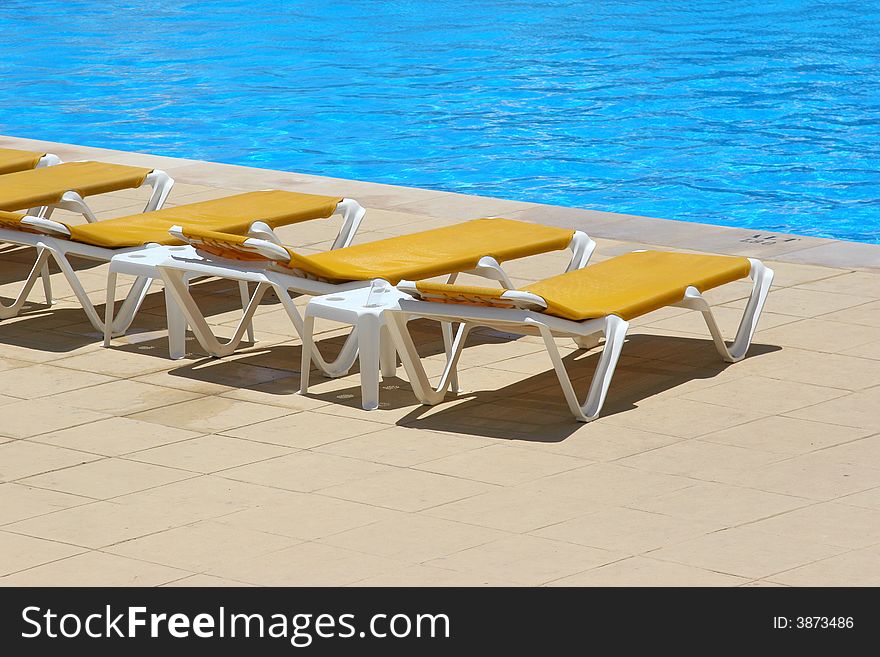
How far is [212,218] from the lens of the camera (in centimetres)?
792

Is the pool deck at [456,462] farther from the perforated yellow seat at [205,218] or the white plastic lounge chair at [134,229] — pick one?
the perforated yellow seat at [205,218]

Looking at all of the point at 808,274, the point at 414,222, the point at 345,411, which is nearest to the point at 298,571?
the point at 345,411

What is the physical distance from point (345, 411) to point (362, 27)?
1537cm

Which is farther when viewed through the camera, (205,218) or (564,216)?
(564,216)

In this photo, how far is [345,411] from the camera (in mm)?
6414

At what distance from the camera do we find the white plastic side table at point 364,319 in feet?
21.1

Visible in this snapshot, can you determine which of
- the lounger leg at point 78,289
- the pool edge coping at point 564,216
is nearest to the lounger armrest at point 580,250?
the pool edge coping at point 564,216

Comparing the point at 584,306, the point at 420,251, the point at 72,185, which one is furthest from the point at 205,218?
the point at 584,306

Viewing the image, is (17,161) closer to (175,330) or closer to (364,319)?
(175,330)

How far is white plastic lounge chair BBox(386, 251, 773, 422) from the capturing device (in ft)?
20.0

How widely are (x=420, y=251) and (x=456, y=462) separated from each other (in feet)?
5.76

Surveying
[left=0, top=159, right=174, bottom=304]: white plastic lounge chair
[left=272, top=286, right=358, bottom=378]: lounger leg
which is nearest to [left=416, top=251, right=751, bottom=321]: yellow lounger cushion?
[left=272, top=286, right=358, bottom=378]: lounger leg
